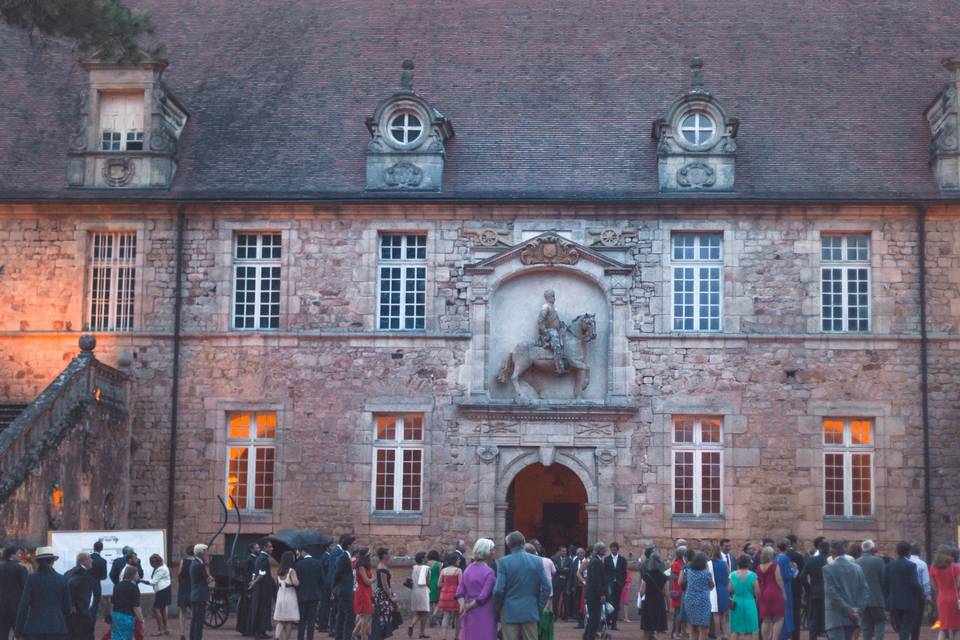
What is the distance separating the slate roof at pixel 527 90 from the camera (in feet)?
90.0

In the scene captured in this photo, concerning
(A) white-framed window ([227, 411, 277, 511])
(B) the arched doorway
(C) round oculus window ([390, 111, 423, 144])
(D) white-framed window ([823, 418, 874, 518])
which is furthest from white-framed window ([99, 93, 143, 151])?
(D) white-framed window ([823, 418, 874, 518])

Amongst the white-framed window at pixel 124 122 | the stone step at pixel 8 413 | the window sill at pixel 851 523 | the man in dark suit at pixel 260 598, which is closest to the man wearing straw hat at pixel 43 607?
the man in dark suit at pixel 260 598

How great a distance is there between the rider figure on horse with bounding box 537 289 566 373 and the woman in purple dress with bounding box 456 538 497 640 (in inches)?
454

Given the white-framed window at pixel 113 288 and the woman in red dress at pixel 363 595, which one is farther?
the white-framed window at pixel 113 288

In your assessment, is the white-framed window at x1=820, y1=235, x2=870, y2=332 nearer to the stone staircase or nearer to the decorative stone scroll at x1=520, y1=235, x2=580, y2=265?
the decorative stone scroll at x1=520, y1=235, x2=580, y2=265

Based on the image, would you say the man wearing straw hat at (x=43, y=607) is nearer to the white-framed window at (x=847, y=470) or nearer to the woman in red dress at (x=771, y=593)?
the woman in red dress at (x=771, y=593)

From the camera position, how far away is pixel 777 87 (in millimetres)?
29031

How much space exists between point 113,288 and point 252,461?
155 inches

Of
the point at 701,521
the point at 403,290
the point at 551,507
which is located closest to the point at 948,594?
the point at 701,521

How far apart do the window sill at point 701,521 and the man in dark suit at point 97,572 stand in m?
9.88

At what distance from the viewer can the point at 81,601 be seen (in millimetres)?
16516

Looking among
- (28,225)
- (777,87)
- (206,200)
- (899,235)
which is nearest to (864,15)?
(777,87)

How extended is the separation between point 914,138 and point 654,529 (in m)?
8.47

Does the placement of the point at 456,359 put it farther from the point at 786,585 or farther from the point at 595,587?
the point at 786,585
